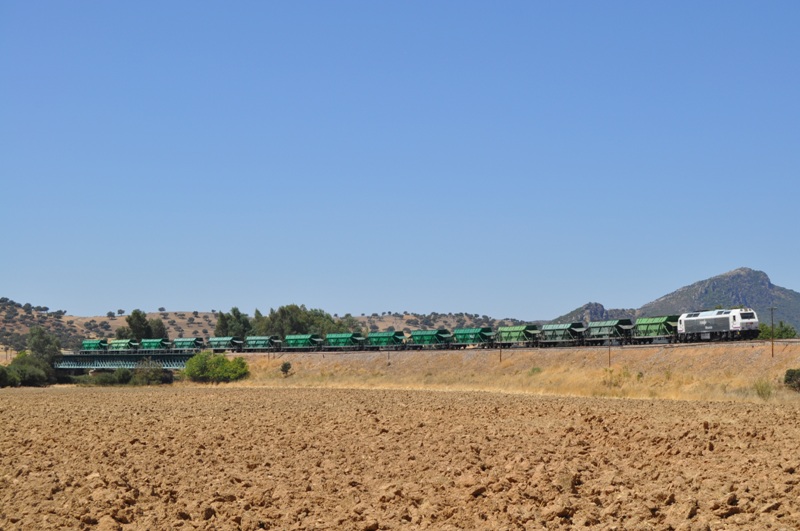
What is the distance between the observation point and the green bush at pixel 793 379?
44156mm

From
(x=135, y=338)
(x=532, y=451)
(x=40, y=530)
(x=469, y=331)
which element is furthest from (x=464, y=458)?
(x=135, y=338)

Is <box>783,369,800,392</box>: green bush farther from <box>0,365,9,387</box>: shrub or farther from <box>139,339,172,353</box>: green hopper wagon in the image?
<box>139,339,172,353</box>: green hopper wagon

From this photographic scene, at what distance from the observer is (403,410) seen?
34031 mm

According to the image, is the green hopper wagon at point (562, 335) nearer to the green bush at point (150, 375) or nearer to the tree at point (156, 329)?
the green bush at point (150, 375)

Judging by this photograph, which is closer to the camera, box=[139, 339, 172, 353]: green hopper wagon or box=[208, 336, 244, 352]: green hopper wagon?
box=[208, 336, 244, 352]: green hopper wagon

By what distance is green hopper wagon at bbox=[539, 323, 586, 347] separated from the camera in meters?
84.1

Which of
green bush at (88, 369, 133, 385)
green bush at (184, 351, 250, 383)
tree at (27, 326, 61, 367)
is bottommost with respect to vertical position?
green bush at (88, 369, 133, 385)

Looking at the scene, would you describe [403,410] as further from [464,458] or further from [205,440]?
[464,458]

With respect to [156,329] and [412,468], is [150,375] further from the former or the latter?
[412,468]

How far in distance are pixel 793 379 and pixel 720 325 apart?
22329mm

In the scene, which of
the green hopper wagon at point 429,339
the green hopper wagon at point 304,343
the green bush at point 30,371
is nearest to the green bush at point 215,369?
the green hopper wagon at point 304,343

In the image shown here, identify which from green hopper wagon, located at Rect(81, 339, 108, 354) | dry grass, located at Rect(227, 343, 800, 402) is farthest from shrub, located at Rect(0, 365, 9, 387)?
green hopper wagon, located at Rect(81, 339, 108, 354)

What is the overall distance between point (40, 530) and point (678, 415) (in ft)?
62.8

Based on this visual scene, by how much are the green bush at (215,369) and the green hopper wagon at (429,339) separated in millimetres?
18580
